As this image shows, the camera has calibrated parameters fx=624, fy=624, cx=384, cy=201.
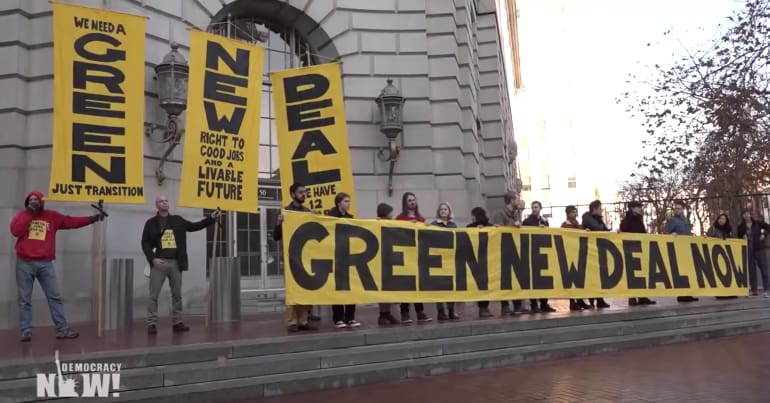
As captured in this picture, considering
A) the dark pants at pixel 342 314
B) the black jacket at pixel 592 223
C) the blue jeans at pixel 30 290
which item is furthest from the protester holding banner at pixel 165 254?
the black jacket at pixel 592 223

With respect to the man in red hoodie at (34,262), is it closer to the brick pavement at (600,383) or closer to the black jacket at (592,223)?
the brick pavement at (600,383)

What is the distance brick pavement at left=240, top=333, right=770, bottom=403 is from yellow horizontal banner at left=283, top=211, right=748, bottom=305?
1937 millimetres

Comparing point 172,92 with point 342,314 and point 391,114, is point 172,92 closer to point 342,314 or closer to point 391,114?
point 391,114

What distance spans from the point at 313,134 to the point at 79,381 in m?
6.89

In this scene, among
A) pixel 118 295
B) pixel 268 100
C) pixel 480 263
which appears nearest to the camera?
pixel 118 295

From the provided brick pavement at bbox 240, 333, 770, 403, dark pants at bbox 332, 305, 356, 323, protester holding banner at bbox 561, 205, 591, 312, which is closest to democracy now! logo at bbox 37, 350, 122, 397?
brick pavement at bbox 240, 333, 770, 403

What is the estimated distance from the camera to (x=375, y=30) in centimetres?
1638

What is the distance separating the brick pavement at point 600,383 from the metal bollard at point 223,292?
14.5 ft

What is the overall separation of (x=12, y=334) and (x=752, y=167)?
23084mm

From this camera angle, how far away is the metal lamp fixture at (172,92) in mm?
12789

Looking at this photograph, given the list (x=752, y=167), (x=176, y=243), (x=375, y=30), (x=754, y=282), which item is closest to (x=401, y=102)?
(x=375, y=30)

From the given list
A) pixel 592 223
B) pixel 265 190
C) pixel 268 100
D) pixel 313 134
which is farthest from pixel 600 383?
pixel 268 100

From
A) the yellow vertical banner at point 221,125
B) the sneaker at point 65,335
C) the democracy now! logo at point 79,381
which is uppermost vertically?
the yellow vertical banner at point 221,125

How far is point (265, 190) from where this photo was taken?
15758mm
